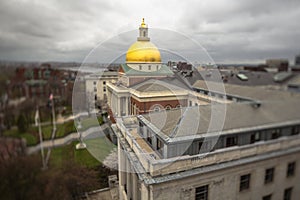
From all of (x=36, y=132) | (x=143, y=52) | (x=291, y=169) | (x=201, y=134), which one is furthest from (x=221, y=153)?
(x=36, y=132)

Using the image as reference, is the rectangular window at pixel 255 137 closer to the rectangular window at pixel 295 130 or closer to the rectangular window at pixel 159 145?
the rectangular window at pixel 295 130

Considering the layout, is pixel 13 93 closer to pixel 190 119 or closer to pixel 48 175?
pixel 48 175

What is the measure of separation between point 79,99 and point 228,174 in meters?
1.32

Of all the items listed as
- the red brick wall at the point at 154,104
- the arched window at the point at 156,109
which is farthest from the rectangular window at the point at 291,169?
the arched window at the point at 156,109

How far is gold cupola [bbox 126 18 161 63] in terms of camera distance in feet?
4.22

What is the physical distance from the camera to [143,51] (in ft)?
4.18

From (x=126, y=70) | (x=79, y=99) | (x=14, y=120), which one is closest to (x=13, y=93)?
(x=14, y=120)

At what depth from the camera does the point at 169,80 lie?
4.53 ft

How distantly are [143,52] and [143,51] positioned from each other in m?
0.01

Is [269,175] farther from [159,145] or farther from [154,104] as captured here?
[154,104]

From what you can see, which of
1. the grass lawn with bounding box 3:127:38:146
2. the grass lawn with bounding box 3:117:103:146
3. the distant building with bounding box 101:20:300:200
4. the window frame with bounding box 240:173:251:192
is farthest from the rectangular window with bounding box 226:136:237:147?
the grass lawn with bounding box 3:127:38:146

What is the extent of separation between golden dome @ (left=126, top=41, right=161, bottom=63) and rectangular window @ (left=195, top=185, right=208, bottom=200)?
3.47 feet

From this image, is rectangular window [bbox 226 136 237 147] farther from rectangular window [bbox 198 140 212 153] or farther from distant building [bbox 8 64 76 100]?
distant building [bbox 8 64 76 100]

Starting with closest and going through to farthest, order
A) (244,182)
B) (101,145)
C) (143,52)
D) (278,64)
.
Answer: (278,64) < (143,52) < (244,182) < (101,145)
